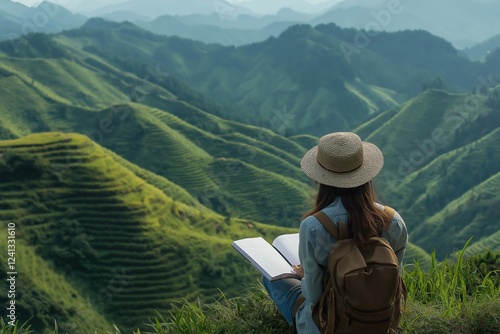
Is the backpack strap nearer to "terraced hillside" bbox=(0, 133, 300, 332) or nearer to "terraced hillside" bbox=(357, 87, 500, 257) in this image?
"terraced hillside" bbox=(0, 133, 300, 332)

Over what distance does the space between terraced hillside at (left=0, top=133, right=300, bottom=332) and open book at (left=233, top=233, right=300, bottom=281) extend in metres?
48.5

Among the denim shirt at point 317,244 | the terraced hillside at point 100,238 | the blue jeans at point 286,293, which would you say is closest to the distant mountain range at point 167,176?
the terraced hillside at point 100,238

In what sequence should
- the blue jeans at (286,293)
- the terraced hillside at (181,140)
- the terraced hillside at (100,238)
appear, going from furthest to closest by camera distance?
1. the terraced hillside at (181,140)
2. the terraced hillside at (100,238)
3. the blue jeans at (286,293)

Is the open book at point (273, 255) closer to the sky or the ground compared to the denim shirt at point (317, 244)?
closer to the ground

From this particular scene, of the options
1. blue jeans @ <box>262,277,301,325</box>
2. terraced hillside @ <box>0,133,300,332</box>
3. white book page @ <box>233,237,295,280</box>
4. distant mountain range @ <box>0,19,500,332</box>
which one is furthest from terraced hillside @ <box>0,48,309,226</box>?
blue jeans @ <box>262,277,301,325</box>

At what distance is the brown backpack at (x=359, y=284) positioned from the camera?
2.92 m

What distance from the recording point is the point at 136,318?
51.2m

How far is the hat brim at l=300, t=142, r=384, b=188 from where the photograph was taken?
3.10 metres

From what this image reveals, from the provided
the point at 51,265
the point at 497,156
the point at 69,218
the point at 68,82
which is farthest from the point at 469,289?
the point at 68,82

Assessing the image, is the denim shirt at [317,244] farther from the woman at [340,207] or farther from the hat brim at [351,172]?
the hat brim at [351,172]

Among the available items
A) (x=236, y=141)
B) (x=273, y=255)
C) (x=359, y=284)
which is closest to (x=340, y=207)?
(x=359, y=284)

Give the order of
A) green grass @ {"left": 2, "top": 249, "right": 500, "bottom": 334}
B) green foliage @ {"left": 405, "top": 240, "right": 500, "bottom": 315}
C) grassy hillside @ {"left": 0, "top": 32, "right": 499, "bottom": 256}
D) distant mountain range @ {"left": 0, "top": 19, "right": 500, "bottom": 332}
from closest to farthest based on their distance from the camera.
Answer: green grass @ {"left": 2, "top": 249, "right": 500, "bottom": 334} → green foliage @ {"left": 405, "top": 240, "right": 500, "bottom": 315} → distant mountain range @ {"left": 0, "top": 19, "right": 500, "bottom": 332} → grassy hillside @ {"left": 0, "top": 32, "right": 499, "bottom": 256}

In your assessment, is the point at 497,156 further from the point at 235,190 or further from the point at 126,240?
the point at 126,240

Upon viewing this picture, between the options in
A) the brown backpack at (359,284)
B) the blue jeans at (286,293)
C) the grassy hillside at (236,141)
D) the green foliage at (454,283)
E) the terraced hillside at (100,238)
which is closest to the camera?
the brown backpack at (359,284)
